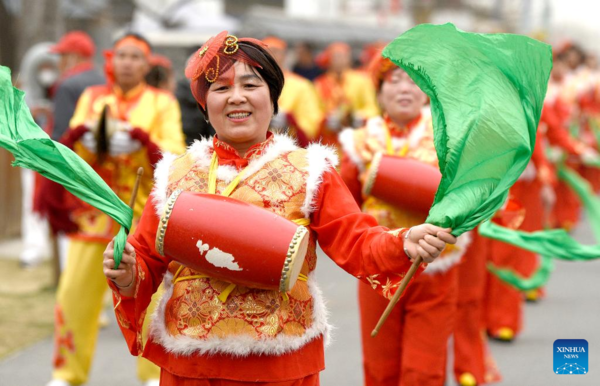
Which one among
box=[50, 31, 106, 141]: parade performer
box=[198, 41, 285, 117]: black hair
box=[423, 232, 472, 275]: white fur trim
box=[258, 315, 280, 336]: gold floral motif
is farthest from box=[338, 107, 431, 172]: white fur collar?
box=[50, 31, 106, 141]: parade performer

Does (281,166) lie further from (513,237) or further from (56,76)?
(56,76)

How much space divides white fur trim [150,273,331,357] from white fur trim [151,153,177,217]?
23cm

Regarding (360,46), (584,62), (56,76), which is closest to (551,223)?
(584,62)

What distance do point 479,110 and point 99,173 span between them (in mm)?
3077

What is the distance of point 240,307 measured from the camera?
3033 millimetres

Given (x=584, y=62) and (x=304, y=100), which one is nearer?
(x=304, y=100)

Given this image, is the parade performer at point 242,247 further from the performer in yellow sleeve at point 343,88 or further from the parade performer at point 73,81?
the performer in yellow sleeve at point 343,88

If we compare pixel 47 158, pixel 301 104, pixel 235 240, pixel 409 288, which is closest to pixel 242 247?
pixel 235 240

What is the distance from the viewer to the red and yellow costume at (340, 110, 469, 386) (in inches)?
173

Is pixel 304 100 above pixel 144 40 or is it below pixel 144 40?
above

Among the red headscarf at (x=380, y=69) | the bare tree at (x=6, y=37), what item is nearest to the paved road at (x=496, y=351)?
the red headscarf at (x=380, y=69)

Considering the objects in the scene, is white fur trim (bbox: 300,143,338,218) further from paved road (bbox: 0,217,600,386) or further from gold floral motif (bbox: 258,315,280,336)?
paved road (bbox: 0,217,600,386)

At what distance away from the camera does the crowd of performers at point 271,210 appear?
10.00 feet

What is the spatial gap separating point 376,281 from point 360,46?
23.3 meters
